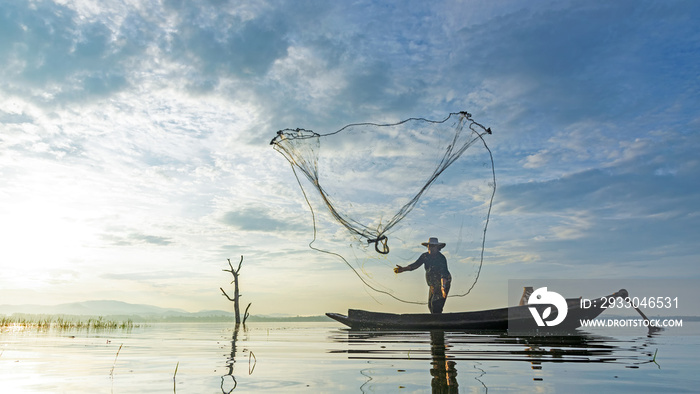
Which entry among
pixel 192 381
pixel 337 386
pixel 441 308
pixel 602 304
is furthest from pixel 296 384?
pixel 602 304

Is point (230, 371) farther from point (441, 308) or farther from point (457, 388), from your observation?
point (441, 308)

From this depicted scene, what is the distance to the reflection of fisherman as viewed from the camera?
65.7 feet

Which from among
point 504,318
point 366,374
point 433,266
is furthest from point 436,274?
point 366,374

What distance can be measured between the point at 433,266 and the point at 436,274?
0.36m

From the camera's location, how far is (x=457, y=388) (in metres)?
5.17

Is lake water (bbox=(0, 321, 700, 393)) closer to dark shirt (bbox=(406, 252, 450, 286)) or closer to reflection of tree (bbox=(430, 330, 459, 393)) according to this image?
reflection of tree (bbox=(430, 330, 459, 393))

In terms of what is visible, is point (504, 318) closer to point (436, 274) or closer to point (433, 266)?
point (436, 274)

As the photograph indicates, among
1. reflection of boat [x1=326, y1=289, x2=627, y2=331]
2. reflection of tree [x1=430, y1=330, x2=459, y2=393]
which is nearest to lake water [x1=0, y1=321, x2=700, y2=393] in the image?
reflection of tree [x1=430, y1=330, x2=459, y2=393]

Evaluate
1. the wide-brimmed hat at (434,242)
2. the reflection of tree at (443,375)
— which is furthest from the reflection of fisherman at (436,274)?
the reflection of tree at (443,375)

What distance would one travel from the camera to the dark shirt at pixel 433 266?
20.0m

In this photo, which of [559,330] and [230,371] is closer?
[230,371]

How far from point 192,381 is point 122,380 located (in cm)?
104

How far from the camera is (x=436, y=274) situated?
20.0 metres

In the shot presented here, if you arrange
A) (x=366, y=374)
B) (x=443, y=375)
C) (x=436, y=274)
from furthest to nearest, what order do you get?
(x=436, y=274) → (x=366, y=374) → (x=443, y=375)
